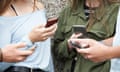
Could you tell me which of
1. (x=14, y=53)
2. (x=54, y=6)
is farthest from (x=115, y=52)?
(x=54, y=6)

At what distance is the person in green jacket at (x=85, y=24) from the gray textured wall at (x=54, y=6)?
0.13 m

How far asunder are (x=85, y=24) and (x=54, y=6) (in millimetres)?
443

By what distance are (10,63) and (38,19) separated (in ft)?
1.17

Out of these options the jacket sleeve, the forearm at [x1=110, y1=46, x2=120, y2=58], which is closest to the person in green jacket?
the jacket sleeve

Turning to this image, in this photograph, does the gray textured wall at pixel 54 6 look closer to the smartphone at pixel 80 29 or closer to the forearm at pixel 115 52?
the smartphone at pixel 80 29

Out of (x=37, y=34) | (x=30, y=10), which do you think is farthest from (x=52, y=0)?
(x=37, y=34)

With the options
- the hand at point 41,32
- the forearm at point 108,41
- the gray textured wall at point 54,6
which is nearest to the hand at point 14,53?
the hand at point 41,32

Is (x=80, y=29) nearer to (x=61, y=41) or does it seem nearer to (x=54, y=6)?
(x=61, y=41)

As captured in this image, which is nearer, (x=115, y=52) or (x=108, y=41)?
(x=115, y=52)

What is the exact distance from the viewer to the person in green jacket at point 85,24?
2.65 meters

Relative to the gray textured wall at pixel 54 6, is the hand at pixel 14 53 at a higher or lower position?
lower

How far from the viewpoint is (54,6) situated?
305cm

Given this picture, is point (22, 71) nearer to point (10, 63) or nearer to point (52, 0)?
point (10, 63)

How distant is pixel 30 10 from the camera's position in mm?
2605
